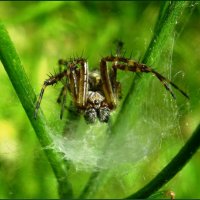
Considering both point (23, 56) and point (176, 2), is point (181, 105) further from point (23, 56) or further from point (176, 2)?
point (23, 56)

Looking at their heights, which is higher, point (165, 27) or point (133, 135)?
point (165, 27)

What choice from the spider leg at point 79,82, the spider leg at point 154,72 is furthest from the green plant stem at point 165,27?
the spider leg at point 79,82

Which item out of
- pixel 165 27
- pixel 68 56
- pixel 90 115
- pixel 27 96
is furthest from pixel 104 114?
pixel 68 56

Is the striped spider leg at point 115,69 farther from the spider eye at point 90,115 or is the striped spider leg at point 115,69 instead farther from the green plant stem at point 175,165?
the green plant stem at point 175,165

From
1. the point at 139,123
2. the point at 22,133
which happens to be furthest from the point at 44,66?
the point at 139,123

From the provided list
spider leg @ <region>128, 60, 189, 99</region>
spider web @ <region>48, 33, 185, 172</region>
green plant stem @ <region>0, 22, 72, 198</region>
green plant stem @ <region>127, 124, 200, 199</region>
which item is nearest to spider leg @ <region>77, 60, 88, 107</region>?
spider web @ <region>48, 33, 185, 172</region>

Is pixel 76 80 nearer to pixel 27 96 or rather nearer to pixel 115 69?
pixel 115 69
